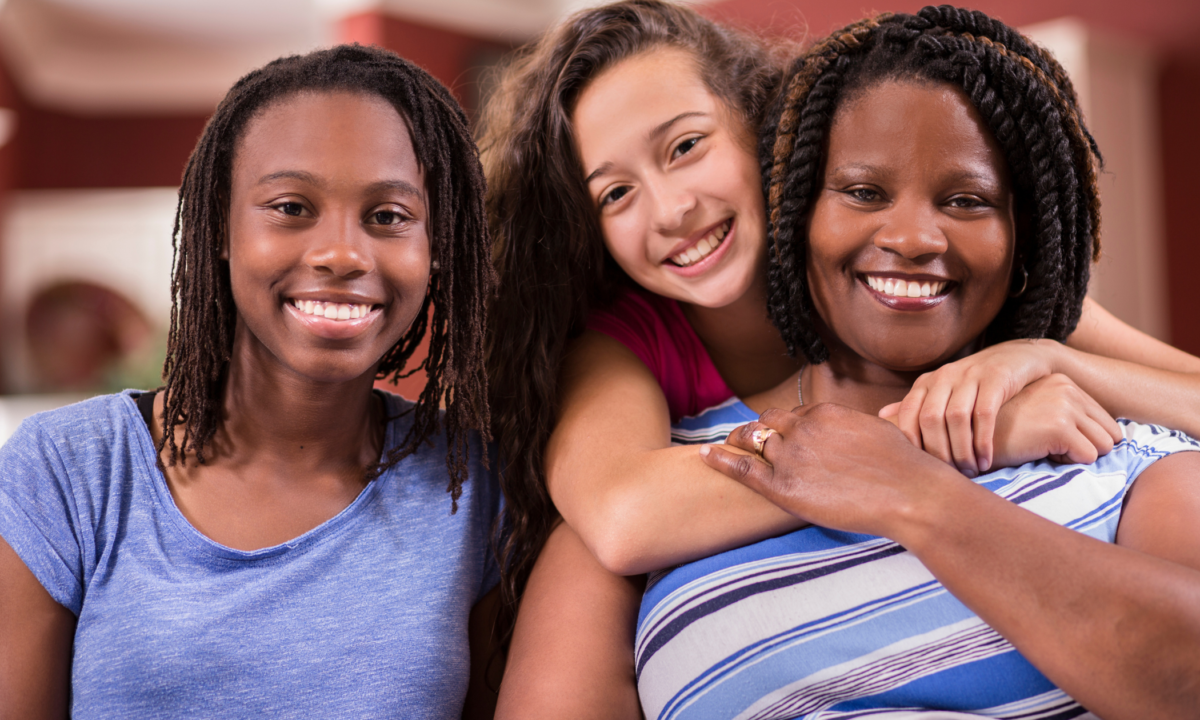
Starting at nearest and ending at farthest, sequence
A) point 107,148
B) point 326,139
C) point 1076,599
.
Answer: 1. point 1076,599
2. point 326,139
3. point 107,148

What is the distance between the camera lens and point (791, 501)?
1173 millimetres

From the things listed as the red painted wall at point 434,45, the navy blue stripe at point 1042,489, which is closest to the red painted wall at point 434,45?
the red painted wall at point 434,45

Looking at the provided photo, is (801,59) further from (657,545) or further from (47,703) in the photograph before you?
(47,703)

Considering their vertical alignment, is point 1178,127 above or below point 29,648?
above

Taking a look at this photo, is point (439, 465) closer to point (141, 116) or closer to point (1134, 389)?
point (1134, 389)

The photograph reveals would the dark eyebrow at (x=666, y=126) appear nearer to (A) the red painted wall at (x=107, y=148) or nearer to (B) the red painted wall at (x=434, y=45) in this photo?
(B) the red painted wall at (x=434, y=45)

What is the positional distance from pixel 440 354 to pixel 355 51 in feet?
1.53

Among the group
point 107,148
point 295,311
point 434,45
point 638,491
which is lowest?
point 638,491

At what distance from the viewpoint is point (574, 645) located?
129 centimetres

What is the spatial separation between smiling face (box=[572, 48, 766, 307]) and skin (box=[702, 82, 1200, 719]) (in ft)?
0.65

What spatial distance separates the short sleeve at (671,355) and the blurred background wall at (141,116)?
3292mm

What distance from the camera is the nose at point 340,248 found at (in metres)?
1.25

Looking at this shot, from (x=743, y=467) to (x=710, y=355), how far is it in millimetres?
493

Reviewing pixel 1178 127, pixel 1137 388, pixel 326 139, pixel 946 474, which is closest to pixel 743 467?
pixel 946 474
